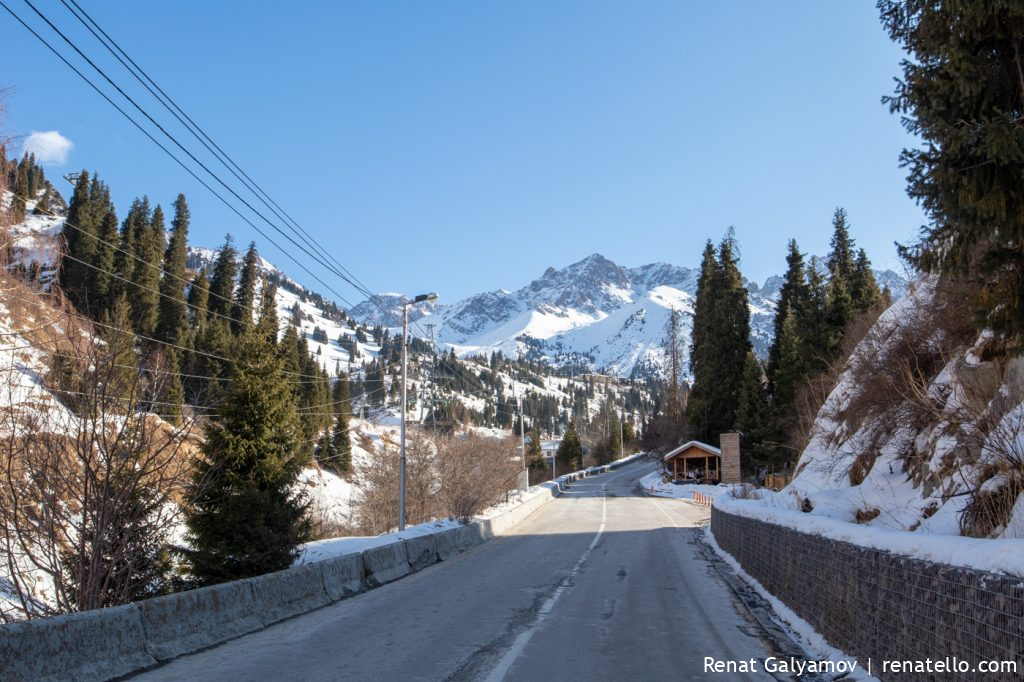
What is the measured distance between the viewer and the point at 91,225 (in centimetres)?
7788

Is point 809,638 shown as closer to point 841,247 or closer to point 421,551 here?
point 421,551

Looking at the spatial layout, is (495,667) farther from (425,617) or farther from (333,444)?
(333,444)

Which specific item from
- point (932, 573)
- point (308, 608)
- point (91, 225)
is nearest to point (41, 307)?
point (308, 608)

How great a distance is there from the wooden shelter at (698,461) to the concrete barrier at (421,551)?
→ 39669mm

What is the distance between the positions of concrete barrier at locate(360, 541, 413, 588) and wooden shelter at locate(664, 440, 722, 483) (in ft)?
137

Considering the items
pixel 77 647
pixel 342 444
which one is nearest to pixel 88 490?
pixel 77 647

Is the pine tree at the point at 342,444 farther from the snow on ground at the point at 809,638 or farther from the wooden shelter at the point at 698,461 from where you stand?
the snow on ground at the point at 809,638

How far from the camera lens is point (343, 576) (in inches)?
464

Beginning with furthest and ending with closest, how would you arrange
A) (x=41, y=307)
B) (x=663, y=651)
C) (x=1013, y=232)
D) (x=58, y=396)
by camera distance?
(x=41, y=307)
(x=58, y=396)
(x=663, y=651)
(x=1013, y=232)

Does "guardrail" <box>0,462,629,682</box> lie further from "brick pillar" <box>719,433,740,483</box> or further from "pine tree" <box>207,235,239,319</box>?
"pine tree" <box>207,235,239,319</box>

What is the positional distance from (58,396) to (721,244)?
56.4 metres

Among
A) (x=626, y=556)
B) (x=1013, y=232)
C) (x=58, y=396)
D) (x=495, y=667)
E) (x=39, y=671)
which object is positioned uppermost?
(x=1013, y=232)

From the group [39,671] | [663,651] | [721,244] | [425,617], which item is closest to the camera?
[39,671]

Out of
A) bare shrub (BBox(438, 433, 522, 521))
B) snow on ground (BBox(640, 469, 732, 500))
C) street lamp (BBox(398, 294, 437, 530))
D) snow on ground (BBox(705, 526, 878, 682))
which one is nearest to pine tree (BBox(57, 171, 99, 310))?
bare shrub (BBox(438, 433, 522, 521))
